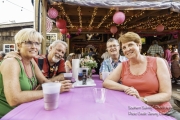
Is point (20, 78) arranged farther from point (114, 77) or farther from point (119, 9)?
point (119, 9)

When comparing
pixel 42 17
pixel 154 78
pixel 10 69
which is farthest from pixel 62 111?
pixel 42 17

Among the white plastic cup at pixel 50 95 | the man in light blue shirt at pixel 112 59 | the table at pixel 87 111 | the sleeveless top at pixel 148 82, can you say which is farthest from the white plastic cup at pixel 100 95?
the man in light blue shirt at pixel 112 59

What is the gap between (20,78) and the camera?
1.30 meters

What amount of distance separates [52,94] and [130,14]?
5305 mm

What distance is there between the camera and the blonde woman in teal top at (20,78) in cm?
113

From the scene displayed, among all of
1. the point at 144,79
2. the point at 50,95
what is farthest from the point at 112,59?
the point at 50,95

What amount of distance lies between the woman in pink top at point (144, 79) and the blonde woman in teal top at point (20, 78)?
24.0 inches

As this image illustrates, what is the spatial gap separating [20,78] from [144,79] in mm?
1170

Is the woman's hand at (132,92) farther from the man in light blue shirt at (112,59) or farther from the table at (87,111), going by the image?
the man in light blue shirt at (112,59)

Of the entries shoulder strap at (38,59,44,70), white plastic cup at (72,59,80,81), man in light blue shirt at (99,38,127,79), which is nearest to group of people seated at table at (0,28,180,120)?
white plastic cup at (72,59,80,81)

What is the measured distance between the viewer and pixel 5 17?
667 inches

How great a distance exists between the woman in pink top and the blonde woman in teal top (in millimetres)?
611

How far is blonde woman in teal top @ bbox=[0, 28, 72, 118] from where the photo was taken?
113 centimetres

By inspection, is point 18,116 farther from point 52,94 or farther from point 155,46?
point 155,46
